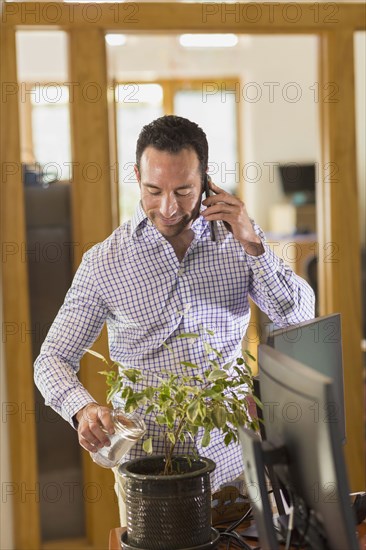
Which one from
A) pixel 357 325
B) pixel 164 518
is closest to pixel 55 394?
pixel 164 518

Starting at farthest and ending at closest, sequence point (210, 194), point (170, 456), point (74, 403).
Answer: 1. point (210, 194)
2. point (74, 403)
3. point (170, 456)

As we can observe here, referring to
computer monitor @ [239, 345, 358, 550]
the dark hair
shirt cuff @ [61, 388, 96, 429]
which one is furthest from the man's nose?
computer monitor @ [239, 345, 358, 550]

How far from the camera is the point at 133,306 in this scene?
2086mm

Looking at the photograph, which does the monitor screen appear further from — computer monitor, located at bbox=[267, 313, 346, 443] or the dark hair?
computer monitor, located at bbox=[267, 313, 346, 443]

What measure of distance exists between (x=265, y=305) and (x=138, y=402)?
65 cm

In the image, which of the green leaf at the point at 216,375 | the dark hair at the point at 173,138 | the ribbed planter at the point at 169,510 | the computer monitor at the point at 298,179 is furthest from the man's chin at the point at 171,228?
the computer monitor at the point at 298,179

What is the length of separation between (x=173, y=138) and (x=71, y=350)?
57 cm

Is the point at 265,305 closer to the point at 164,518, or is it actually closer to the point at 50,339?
the point at 50,339

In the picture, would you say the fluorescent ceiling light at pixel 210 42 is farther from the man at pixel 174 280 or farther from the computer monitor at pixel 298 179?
the man at pixel 174 280

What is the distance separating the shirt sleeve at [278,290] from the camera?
2035 millimetres

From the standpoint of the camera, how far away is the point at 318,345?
165cm

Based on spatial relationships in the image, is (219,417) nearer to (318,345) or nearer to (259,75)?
(318,345)

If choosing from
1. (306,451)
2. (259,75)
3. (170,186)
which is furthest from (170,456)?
(259,75)

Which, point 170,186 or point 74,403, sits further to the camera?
point 170,186
